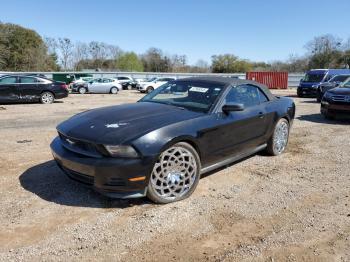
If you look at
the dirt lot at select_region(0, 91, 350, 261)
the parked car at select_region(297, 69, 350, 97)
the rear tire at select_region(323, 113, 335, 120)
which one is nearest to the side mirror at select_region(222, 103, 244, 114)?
the dirt lot at select_region(0, 91, 350, 261)

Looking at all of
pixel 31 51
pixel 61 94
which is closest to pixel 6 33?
pixel 31 51

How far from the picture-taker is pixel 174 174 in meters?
4.07

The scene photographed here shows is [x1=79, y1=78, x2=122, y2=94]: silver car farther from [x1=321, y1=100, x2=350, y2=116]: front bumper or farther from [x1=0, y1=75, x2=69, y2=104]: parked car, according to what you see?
[x1=321, y1=100, x2=350, y2=116]: front bumper

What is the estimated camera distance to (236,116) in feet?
16.2

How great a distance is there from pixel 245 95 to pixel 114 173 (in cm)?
266

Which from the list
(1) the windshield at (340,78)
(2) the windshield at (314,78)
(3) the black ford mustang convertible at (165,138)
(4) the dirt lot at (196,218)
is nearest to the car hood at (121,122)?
(3) the black ford mustang convertible at (165,138)

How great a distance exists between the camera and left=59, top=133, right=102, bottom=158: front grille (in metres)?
3.79

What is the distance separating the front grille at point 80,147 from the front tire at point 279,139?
3.32 m

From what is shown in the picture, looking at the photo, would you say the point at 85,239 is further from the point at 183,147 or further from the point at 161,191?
the point at 183,147

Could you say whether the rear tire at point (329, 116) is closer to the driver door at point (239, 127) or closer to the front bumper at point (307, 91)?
the driver door at point (239, 127)

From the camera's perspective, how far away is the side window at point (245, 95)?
5035 millimetres

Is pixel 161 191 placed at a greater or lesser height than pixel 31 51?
lesser

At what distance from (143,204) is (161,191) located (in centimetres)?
26

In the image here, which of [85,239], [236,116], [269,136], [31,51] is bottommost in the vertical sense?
[85,239]
